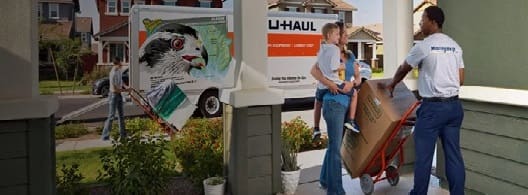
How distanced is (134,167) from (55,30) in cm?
399

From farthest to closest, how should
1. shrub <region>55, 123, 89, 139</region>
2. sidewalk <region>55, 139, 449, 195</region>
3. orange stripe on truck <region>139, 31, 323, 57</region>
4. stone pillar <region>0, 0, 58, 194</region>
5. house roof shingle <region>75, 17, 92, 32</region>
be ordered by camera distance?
orange stripe on truck <region>139, 31, 323, 57</region>
house roof shingle <region>75, 17, 92, 32</region>
shrub <region>55, 123, 89, 139</region>
sidewalk <region>55, 139, 449, 195</region>
stone pillar <region>0, 0, 58, 194</region>

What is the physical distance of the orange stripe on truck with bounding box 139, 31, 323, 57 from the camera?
1082 centimetres

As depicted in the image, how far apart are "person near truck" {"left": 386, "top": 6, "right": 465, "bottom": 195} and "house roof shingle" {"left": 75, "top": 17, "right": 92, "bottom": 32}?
18.0 feet

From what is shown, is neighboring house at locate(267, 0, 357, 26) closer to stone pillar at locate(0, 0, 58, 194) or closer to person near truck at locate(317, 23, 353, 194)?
person near truck at locate(317, 23, 353, 194)

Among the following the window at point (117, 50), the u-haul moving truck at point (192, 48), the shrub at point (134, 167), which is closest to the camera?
the shrub at point (134, 167)

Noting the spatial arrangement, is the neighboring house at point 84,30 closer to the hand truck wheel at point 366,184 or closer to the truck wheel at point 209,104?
the truck wheel at point 209,104

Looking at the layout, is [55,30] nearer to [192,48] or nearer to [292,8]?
[192,48]

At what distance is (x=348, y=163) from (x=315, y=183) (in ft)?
1.73

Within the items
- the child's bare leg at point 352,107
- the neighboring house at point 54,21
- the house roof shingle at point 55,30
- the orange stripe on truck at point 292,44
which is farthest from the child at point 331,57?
the orange stripe on truck at point 292,44

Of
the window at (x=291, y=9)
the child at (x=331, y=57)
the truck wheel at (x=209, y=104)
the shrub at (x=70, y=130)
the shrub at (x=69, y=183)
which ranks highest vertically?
the window at (x=291, y=9)

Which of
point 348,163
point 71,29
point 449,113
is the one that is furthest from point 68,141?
point 449,113

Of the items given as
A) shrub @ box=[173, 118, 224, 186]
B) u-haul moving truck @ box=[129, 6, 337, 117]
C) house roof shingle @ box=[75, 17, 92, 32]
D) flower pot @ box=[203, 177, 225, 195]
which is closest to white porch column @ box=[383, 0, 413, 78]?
shrub @ box=[173, 118, 224, 186]

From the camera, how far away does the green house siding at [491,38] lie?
358 centimetres

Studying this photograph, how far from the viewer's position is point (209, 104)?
967 cm
